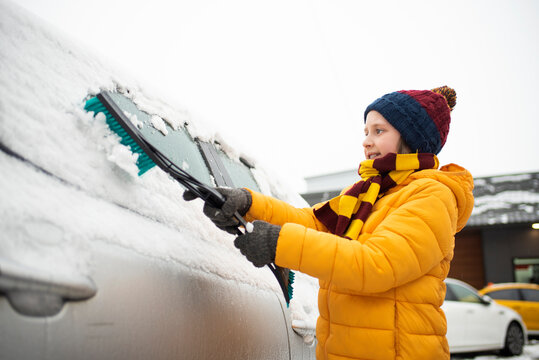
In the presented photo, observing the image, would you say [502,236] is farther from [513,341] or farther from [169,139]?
[169,139]

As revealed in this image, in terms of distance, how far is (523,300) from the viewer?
8.94 meters

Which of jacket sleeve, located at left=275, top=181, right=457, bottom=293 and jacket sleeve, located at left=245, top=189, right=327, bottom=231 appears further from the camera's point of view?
jacket sleeve, located at left=245, top=189, right=327, bottom=231

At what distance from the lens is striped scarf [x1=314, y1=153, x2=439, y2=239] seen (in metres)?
1.35

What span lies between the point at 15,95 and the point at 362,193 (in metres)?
1.12

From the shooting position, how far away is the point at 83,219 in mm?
796

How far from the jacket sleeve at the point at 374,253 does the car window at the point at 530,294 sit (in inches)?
389

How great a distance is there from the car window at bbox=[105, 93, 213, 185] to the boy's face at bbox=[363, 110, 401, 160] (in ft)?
2.23

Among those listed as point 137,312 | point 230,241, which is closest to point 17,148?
point 137,312

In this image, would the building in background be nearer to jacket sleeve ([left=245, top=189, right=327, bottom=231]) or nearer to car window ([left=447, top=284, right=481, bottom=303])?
car window ([left=447, top=284, right=481, bottom=303])

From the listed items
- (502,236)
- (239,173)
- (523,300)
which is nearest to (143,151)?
(239,173)

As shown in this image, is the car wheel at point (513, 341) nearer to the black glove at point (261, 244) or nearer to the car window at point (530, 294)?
the car window at point (530, 294)

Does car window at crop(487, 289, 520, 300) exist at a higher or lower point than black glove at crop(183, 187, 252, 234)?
lower

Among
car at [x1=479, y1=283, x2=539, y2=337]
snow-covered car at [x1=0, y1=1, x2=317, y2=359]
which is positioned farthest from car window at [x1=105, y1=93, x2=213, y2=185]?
car at [x1=479, y1=283, x2=539, y2=337]

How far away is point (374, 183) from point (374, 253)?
0.39 meters
